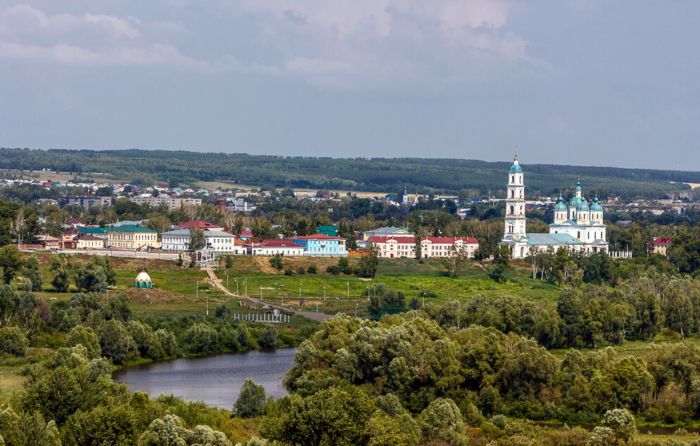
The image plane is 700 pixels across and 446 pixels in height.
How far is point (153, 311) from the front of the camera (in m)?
67.3

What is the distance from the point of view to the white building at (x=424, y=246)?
323 ft

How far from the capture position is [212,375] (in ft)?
165

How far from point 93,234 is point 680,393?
70.7 meters

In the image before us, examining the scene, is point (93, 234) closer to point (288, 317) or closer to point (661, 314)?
point (288, 317)

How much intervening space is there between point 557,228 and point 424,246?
19.6 metres

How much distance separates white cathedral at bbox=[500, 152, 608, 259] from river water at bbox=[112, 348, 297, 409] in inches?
1823

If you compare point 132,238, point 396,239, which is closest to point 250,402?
point 396,239

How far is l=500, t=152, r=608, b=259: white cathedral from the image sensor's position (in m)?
101

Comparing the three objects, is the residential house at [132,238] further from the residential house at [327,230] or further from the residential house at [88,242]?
the residential house at [327,230]

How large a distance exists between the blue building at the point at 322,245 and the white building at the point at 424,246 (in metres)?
3.41

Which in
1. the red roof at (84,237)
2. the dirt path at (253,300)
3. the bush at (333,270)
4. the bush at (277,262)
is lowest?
the dirt path at (253,300)

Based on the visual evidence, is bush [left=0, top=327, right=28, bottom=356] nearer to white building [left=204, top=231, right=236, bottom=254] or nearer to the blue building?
white building [left=204, top=231, right=236, bottom=254]

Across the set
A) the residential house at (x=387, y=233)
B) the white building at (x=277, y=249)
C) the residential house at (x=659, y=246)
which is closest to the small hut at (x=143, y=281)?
the white building at (x=277, y=249)

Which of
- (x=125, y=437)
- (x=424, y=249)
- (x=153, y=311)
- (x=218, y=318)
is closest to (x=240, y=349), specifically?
(x=218, y=318)
